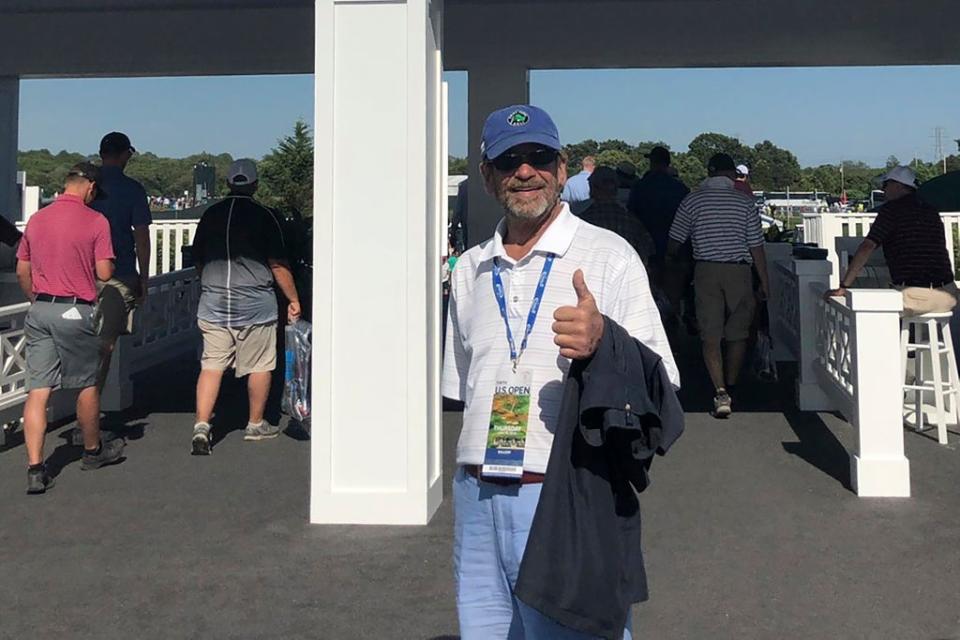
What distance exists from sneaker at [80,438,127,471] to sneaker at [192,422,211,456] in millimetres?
470

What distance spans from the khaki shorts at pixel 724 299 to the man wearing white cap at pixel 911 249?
2.54 ft

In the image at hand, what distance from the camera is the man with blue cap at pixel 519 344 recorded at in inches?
96.0

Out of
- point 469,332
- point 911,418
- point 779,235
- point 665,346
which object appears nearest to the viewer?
point 665,346

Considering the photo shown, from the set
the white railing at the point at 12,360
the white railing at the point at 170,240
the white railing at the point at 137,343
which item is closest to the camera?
the white railing at the point at 12,360

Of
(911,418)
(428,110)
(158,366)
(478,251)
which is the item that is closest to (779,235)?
(911,418)

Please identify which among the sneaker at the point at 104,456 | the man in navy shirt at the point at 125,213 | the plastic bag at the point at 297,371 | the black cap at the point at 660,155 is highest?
the black cap at the point at 660,155

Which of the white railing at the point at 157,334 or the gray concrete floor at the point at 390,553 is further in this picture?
the white railing at the point at 157,334

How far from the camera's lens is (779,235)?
43.1 feet

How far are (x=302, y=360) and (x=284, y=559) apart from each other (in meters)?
2.21

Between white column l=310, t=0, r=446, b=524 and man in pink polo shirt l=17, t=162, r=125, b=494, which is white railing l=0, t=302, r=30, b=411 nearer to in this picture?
man in pink polo shirt l=17, t=162, r=125, b=494

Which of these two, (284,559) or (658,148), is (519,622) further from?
(658,148)

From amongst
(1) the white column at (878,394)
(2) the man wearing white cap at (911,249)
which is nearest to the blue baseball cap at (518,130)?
(1) the white column at (878,394)

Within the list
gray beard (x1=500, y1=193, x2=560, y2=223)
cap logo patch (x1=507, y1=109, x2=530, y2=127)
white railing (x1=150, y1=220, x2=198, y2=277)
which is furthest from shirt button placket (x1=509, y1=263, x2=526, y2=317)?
white railing (x1=150, y1=220, x2=198, y2=277)

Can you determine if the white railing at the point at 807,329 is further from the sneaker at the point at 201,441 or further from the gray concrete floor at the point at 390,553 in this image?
the sneaker at the point at 201,441
